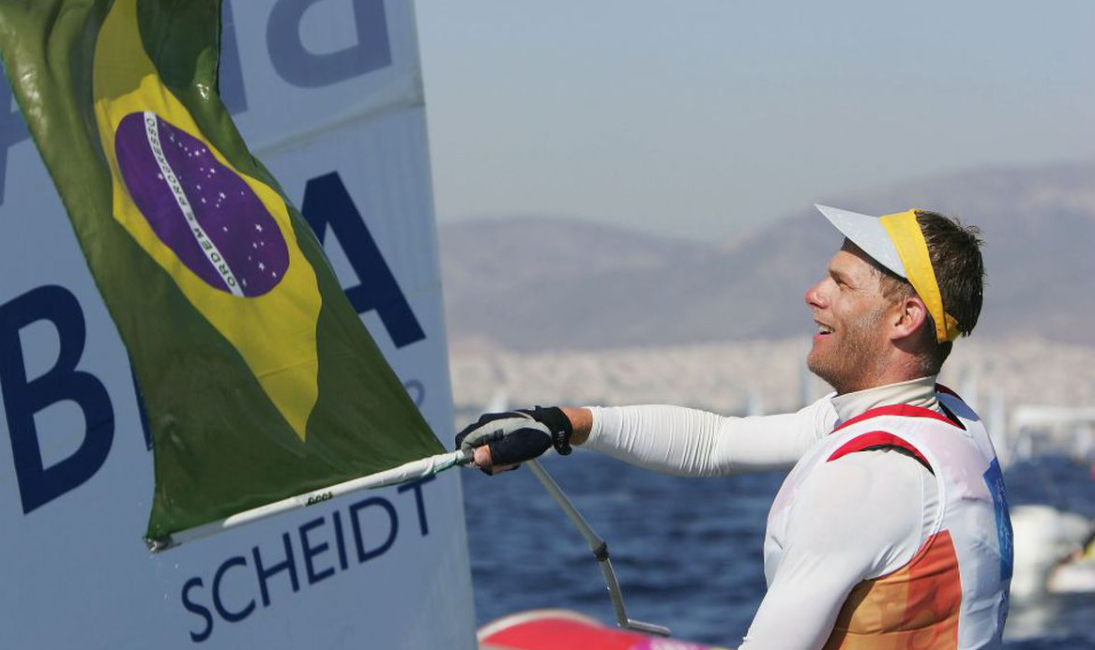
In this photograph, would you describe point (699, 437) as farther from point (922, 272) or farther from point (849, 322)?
A: point (922, 272)

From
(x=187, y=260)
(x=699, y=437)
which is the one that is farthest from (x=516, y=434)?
(x=187, y=260)

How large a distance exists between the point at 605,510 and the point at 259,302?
4707 cm

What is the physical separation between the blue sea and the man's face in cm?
1697

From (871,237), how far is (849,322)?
5.6 inches

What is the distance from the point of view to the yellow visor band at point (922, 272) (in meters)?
2.98

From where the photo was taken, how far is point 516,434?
10.9ft

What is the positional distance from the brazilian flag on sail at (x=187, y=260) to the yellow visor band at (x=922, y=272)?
1.42 meters

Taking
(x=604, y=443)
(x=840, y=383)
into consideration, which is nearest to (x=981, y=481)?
(x=840, y=383)

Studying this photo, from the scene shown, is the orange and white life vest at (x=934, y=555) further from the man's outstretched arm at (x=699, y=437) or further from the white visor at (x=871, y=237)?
the man's outstretched arm at (x=699, y=437)

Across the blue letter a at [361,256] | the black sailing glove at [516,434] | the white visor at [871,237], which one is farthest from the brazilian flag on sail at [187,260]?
the white visor at [871,237]

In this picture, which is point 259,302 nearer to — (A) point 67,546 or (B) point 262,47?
(A) point 67,546

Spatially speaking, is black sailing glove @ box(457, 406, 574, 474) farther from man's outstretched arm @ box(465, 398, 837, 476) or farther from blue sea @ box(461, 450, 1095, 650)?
blue sea @ box(461, 450, 1095, 650)

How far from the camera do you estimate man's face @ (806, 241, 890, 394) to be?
303 centimetres

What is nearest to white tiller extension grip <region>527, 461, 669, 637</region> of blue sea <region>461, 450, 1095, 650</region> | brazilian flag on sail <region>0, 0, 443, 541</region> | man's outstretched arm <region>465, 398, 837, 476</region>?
man's outstretched arm <region>465, 398, 837, 476</region>
